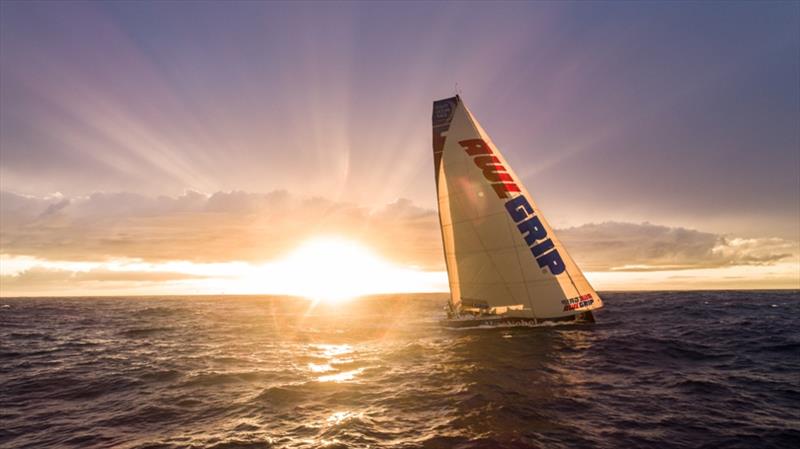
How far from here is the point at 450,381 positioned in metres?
17.1

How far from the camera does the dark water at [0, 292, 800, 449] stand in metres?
11.1

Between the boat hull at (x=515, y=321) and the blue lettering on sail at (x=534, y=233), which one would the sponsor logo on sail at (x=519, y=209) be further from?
the boat hull at (x=515, y=321)

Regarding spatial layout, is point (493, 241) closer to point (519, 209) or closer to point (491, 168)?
point (519, 209)

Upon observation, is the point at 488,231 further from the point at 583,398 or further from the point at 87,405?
the point at 87,405

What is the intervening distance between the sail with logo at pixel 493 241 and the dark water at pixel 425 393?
2.55m

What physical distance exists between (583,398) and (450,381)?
223 inches

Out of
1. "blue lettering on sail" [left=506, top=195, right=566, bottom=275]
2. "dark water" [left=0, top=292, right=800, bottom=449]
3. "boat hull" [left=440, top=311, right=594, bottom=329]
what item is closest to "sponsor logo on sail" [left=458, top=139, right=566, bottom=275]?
"blue lettering on sail" [left=506, top=195, right=566, bottom=275]

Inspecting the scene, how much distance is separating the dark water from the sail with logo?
255cm

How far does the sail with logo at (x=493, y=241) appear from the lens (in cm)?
2902

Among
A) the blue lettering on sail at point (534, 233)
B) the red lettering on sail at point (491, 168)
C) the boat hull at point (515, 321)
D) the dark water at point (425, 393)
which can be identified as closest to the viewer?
the dark water at point (425, 393)

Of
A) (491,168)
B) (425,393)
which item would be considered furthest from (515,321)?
(425,393)

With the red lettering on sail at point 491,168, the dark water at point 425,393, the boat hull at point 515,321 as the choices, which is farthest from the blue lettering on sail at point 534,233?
the dark water at point 425,393

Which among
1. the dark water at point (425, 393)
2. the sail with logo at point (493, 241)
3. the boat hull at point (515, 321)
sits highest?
the sail with logo at point (493, 241)

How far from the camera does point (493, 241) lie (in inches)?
1175
